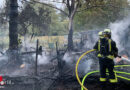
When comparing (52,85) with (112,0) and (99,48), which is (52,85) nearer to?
(99,48)

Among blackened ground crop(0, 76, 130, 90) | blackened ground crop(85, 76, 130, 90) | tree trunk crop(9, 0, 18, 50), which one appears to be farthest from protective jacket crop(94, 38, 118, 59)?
tree trunk crop(9, 0, 18, 50)

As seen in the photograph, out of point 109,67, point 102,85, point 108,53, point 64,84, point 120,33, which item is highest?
point 120,33

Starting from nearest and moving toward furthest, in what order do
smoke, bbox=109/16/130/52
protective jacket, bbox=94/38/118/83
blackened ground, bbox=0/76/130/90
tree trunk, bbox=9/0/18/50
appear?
protective jacket, bbox=94/38/118/83, blackened ground, bbox=0/76/130/90, tree trunk, bbox=9/0/18/50, smoke, bbox=109/16/130/52

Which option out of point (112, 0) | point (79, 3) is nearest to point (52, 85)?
point (79, 3)

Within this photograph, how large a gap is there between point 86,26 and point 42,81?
684 inches

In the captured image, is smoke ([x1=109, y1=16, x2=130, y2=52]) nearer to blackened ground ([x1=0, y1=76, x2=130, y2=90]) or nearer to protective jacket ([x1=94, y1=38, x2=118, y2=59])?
blackened ground ([x1=0, y1=76, x2=130, y2=90])

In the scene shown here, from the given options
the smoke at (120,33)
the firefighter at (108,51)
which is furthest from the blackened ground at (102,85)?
the smoke at (120,33)

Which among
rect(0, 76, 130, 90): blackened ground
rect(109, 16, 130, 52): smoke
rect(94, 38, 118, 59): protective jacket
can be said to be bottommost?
rect(0, 76, 130, 90): blackened ground

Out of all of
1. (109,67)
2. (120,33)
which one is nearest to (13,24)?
(109,67)

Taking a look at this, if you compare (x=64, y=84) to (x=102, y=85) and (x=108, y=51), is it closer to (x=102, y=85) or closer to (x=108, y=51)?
(x=102, y=85)

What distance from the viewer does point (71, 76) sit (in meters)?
5.40

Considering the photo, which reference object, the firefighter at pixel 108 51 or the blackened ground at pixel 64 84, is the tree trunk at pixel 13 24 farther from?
the firefighter at pixel 108 51

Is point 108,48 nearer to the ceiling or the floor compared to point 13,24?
nearer to the floor

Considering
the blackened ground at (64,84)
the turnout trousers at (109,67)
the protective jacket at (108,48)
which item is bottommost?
the blackened ground at (64,84)
